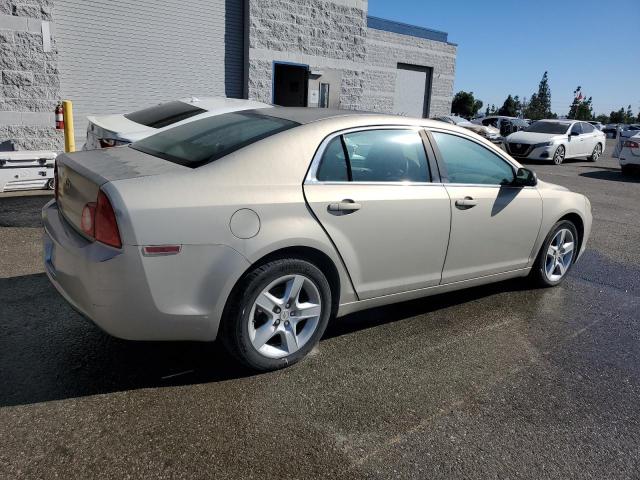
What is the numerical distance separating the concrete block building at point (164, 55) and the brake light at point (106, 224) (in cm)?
918

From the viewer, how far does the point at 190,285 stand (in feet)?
9.25

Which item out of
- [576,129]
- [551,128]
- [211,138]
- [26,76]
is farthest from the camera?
[576,129]

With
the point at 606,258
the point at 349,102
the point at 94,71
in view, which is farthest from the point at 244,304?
the point at 349,102

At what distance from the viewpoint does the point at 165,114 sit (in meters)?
7.31

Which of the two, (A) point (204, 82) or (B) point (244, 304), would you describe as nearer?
(B) point (244, 304)

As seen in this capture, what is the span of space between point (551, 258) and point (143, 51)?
34.3 feet

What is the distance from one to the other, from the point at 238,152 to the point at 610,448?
8.25 feet

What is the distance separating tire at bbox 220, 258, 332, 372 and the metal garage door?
395 inches

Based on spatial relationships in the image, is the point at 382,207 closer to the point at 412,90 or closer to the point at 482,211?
the point at 482,211

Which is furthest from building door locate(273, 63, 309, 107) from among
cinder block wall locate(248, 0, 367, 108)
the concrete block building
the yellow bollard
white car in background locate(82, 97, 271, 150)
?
white car in background locate(82, 97, 271, 150)

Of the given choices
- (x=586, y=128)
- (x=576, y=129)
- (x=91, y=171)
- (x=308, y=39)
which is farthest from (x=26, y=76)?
(x=586, y=128)

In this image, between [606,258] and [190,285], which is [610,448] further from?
[606,258]

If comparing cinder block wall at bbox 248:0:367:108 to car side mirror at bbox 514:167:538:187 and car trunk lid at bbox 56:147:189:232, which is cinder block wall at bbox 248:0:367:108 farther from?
car trunk lid at bbox 56:147:189:232

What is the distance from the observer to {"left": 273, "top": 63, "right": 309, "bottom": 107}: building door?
15273 millimetres
